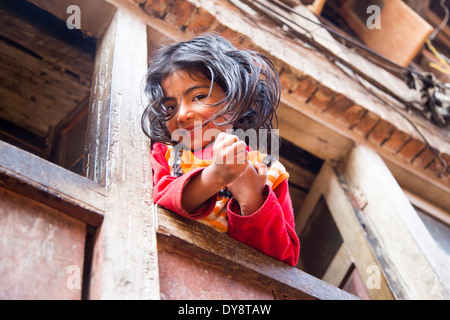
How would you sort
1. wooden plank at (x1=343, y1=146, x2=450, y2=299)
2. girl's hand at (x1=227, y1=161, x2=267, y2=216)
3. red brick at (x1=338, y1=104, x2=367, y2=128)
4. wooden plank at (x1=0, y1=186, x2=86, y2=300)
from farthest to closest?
red brick at (x1=338, y1=104, x2=367, y2=128)
wooden plank at (x1=343, y1=146, x2=450, y2=299)
girl's hand at (x1=227, y1=161, x2=267, y2=216)
wooden plank at (x1=0, y1=186, x2=86, y2=300)

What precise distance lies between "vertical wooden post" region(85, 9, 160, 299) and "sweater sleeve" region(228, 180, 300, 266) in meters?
0.27

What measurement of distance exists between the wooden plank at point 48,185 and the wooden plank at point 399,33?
11.8 ft

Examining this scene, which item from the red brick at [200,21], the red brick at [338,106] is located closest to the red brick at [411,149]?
the red brick at [338,106]

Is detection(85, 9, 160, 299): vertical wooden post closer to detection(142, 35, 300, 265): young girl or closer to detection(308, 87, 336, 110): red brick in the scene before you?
detection(142, 35, 300, 265): young girl

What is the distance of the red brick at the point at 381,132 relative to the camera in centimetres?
268

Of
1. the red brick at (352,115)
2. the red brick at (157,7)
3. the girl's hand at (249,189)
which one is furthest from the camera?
the red brick at (352,115)

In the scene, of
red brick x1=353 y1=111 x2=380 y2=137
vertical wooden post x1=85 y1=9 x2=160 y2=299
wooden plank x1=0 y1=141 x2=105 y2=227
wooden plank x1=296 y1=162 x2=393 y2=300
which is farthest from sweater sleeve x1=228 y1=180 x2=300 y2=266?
red brick x1=353 y1=111 x2=380 y2=137

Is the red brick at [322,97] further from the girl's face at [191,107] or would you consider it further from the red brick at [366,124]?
the girl's face at [191,107]

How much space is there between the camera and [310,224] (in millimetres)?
2846

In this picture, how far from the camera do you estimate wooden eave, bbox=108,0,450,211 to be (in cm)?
234

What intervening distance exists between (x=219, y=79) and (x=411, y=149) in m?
1.62

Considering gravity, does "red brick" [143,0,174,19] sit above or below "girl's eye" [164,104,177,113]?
above

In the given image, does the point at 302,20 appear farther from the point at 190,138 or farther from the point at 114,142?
the point at 114,142
